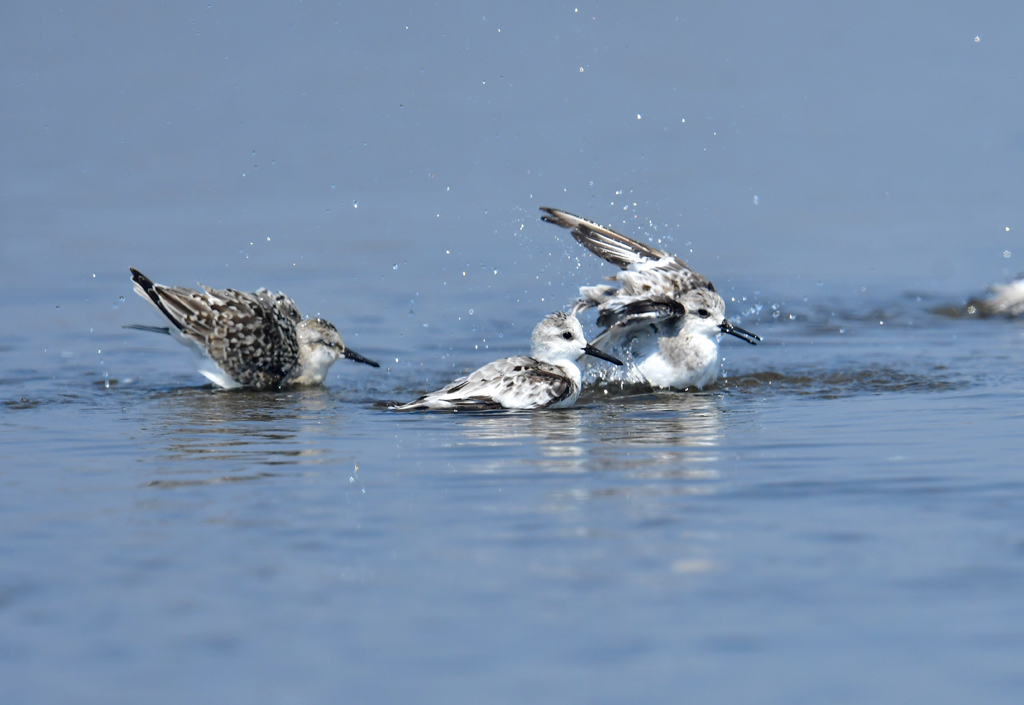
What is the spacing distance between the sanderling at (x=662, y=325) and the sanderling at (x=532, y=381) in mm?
889

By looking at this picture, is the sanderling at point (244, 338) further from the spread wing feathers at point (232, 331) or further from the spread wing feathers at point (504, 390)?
the spread wing feathers at point (504, 390)

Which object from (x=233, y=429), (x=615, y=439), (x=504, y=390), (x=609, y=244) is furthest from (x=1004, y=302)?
(x=233, y=429)

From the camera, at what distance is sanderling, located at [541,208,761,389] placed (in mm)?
10750

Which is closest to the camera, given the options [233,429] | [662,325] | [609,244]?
[233,429]

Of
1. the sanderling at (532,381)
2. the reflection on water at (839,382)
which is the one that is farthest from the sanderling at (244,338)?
the reflection on water at (839,382)

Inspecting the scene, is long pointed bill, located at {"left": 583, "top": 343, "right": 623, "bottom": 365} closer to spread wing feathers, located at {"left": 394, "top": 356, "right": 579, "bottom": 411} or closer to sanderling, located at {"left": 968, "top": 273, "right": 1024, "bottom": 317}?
spread wing feathers, located at {"left": 394, "top": 356, "right": 579, "bottom": 411}

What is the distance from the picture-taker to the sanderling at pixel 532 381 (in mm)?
9359

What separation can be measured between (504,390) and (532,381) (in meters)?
0.20

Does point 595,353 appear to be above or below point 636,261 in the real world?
below

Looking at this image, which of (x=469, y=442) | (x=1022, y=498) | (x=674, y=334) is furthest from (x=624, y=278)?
(x=1022, y=498)

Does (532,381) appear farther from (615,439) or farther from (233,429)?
(233,429)

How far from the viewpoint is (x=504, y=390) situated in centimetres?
945

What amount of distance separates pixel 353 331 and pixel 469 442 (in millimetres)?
5464

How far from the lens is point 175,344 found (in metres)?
13.1
